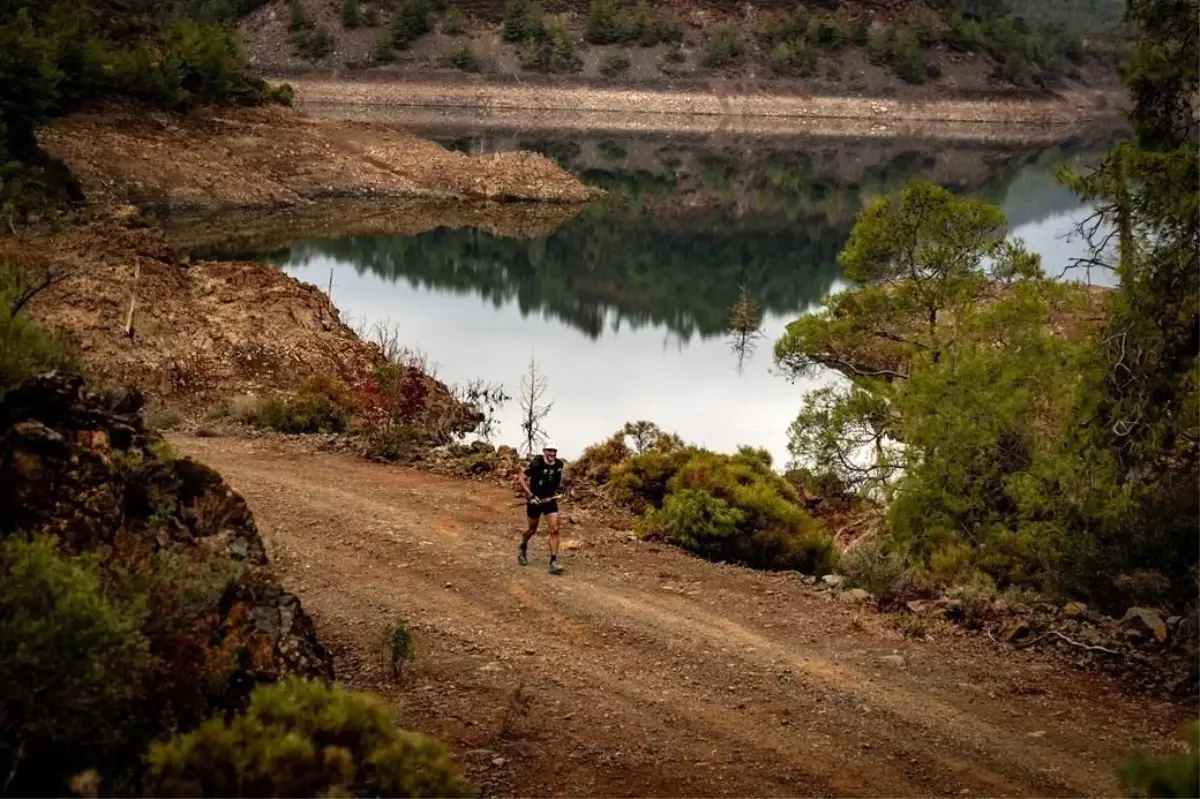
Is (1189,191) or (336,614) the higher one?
(1189,191)

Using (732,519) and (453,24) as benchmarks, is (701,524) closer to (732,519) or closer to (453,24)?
(732,519)

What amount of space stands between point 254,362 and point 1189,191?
1915cm

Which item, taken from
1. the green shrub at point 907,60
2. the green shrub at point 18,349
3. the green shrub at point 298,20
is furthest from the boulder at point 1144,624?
the green shrub at point 907,60

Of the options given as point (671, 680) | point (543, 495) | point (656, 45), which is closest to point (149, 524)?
point (671, 680)

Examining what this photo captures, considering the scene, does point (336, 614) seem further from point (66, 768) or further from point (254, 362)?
point (254, 362)

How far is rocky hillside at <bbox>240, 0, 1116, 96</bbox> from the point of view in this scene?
11812 cm

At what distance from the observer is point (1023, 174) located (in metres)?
86.9

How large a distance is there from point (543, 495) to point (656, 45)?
120681 mm

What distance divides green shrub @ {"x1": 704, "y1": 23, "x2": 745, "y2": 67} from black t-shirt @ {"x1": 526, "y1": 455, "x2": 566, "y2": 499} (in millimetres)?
117913

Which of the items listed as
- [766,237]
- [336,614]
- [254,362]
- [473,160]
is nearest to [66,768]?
[336,614]

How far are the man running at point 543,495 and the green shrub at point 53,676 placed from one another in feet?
24.3

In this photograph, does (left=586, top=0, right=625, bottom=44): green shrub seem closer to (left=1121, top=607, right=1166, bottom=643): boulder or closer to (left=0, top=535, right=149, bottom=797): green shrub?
(left=1121, top=607, right=1166, bottom=643): boulder

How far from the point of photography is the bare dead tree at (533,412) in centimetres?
2350

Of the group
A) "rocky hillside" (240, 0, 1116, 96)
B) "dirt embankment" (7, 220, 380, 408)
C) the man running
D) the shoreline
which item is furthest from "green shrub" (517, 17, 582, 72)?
the man running
